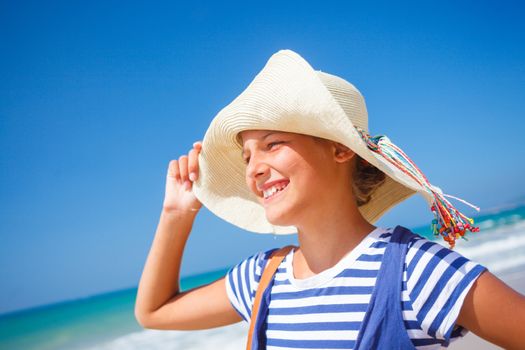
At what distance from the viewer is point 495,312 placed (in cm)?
131

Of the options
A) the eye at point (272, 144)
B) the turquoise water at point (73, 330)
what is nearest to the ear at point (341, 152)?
the eye at point (272, 144)

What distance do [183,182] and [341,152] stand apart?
91 cm

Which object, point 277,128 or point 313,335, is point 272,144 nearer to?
point 277,128

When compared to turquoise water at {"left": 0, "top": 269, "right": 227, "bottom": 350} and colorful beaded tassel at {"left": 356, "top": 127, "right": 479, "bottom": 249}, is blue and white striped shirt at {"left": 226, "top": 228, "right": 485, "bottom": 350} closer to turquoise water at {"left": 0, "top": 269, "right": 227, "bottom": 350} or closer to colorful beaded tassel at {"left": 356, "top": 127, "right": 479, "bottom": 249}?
colorful beaded tassel at {"left": 356, "top": 127, "right": 479, "bottom": 249}

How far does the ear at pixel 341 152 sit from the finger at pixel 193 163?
2.67ft

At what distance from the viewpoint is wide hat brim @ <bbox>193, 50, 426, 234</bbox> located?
1.62 metres

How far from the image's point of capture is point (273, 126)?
1769 millimetres

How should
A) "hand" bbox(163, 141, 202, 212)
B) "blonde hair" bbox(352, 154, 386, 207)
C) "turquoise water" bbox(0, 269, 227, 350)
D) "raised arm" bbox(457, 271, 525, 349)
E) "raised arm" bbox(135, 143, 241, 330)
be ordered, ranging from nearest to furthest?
"raised arm" bbox(457, 271, 525, 349)
"blonde hair" bbox(352, 154, 386, 207)
"raised arm" bbox(135, 143, 241, 330)
"hand" bbox(163, 141, 202, 212)
"turquoise water" bbox(0, 269, 227, 350)

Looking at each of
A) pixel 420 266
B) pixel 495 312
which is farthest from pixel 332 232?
pixel 495 312

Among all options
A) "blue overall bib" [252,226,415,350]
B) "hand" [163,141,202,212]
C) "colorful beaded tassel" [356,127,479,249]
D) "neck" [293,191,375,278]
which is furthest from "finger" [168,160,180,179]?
"blue overall bib" [252,226,415,350]

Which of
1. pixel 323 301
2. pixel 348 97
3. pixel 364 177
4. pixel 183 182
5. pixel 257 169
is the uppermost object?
pixel 183 182

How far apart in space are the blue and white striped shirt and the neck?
0.06 meters

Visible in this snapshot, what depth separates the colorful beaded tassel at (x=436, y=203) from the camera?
155 cm

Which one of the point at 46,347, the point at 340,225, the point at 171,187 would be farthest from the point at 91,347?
the point at 340,225
